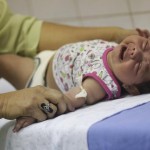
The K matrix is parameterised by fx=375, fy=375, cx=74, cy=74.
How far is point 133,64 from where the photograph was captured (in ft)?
3.03

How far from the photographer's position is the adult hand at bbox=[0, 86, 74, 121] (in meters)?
0.79

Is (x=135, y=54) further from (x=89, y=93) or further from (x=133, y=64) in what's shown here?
(x=89, y=93)

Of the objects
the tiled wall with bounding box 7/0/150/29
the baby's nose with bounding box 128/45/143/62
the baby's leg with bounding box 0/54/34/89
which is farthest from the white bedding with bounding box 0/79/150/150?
the tiled wall with bounding box 7/0/150/29

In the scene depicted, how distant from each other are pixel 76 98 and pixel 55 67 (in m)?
0.27

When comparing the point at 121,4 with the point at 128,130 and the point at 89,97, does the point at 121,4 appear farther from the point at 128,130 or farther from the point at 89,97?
the point at 128,130

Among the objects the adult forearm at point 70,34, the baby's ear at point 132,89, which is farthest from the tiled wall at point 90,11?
the baby's ear at point 132,89

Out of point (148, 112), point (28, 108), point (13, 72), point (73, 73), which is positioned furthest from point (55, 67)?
point (148, 112)

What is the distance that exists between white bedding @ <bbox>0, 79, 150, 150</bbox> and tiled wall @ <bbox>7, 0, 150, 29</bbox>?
0.63 meters

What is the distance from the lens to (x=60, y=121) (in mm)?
766

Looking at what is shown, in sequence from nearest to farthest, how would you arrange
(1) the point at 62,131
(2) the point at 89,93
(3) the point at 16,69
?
1. (1) the point at 62,131
2. (2) the point at 89,93
3. (3) the point at 16,69

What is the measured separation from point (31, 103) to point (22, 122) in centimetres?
5

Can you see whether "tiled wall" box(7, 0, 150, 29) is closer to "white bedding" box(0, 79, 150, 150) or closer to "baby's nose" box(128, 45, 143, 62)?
"baby's nose" box(128, 45, 143, 62)

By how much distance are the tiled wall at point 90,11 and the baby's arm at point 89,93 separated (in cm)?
54

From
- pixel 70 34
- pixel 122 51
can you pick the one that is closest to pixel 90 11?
pixel 70 34
